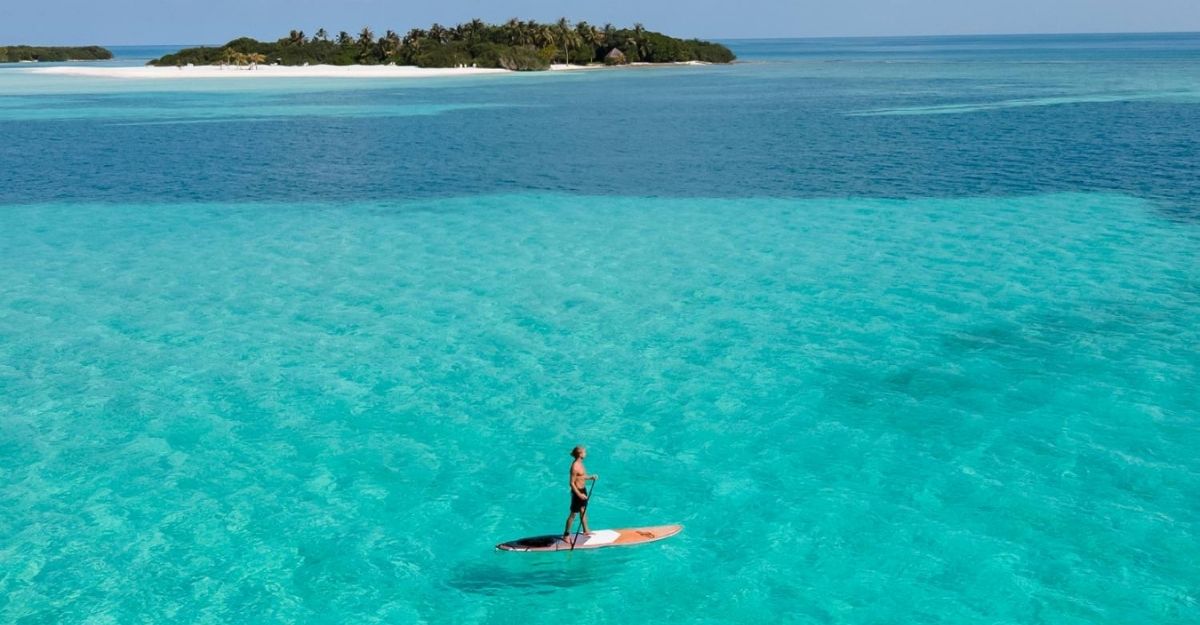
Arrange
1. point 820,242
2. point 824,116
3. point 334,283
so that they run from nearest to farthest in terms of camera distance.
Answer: point 334,283, point 820,242, point 824,116

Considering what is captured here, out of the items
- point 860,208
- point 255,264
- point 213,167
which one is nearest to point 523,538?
point 255,264

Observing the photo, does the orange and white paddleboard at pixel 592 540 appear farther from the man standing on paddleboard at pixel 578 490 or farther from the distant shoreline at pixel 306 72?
the distant shoreline at pixel 306 72

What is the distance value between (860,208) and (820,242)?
27.4 feet

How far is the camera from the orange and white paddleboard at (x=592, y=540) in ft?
58.7

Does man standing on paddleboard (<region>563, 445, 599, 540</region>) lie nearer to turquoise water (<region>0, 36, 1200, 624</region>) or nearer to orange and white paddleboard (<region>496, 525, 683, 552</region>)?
orange and white paddleboard (<region>496, 525, 683, 552</region>)

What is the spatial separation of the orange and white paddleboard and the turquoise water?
1.02ft

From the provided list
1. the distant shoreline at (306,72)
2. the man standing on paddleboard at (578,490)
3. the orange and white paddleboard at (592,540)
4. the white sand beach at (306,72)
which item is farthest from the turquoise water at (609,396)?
the white sand beach at (306,72)

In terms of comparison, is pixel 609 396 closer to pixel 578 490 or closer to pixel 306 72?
pixel 578 490

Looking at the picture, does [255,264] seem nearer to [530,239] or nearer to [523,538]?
[530,239]

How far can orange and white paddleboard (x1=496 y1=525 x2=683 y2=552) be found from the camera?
17.9m

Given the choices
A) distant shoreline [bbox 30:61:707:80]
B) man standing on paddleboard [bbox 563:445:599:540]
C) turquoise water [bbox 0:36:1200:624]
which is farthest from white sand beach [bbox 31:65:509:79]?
man standing on paddleboard [bbox 563:445:599:540]

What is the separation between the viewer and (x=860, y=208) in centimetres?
4909

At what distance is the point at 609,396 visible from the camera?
25531mm

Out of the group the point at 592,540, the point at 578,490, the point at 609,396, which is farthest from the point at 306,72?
the point at 592,540
